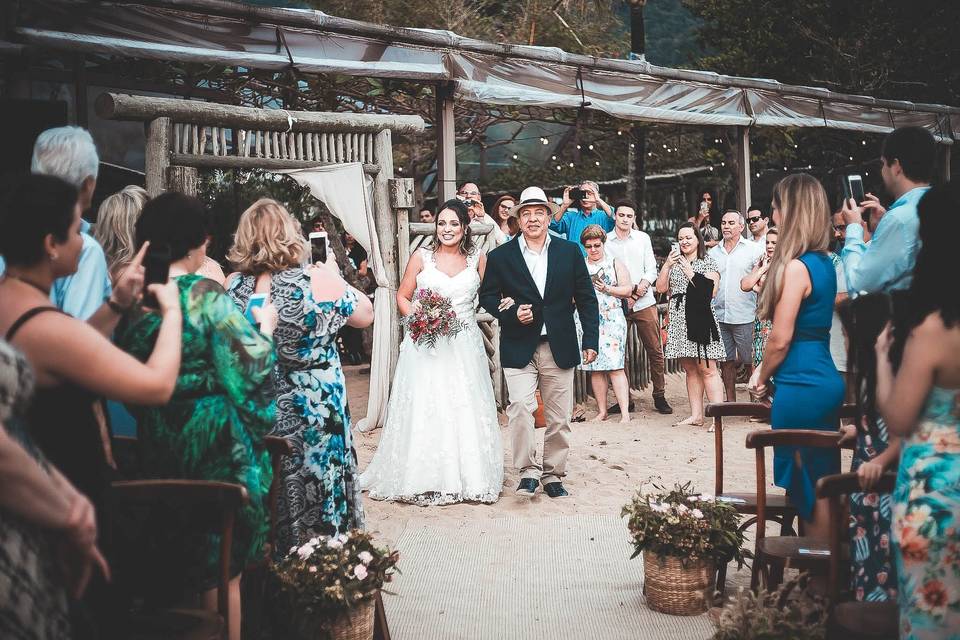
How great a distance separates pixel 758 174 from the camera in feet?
69.4

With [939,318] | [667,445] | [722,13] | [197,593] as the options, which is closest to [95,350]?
[197,593]

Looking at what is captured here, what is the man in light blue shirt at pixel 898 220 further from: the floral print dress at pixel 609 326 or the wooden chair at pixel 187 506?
the floral print dress at pixel 609 326

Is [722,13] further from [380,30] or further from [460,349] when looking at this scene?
[460,349]

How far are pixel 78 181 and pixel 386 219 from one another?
5490 millimetres

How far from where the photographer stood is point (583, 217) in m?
10.8

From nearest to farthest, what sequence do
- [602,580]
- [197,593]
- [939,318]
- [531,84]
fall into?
[939,318]
[197,593]
[602,580]
[531,84]

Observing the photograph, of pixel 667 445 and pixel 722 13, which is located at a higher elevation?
pixel 722 13

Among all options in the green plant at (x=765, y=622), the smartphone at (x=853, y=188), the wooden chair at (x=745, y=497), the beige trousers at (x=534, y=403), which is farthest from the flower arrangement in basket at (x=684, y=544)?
the beige trousers at (x=534, y=403)

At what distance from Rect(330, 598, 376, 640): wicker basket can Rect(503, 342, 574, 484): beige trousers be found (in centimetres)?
291

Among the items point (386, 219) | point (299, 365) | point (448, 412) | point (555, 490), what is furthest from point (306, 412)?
point (386, 219)

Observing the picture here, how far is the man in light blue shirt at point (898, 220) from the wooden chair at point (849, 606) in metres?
1.15

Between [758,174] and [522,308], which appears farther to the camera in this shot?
[758,174]

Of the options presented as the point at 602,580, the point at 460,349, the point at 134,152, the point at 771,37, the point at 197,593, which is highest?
the point at 771,37

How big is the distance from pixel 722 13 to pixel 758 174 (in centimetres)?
424
